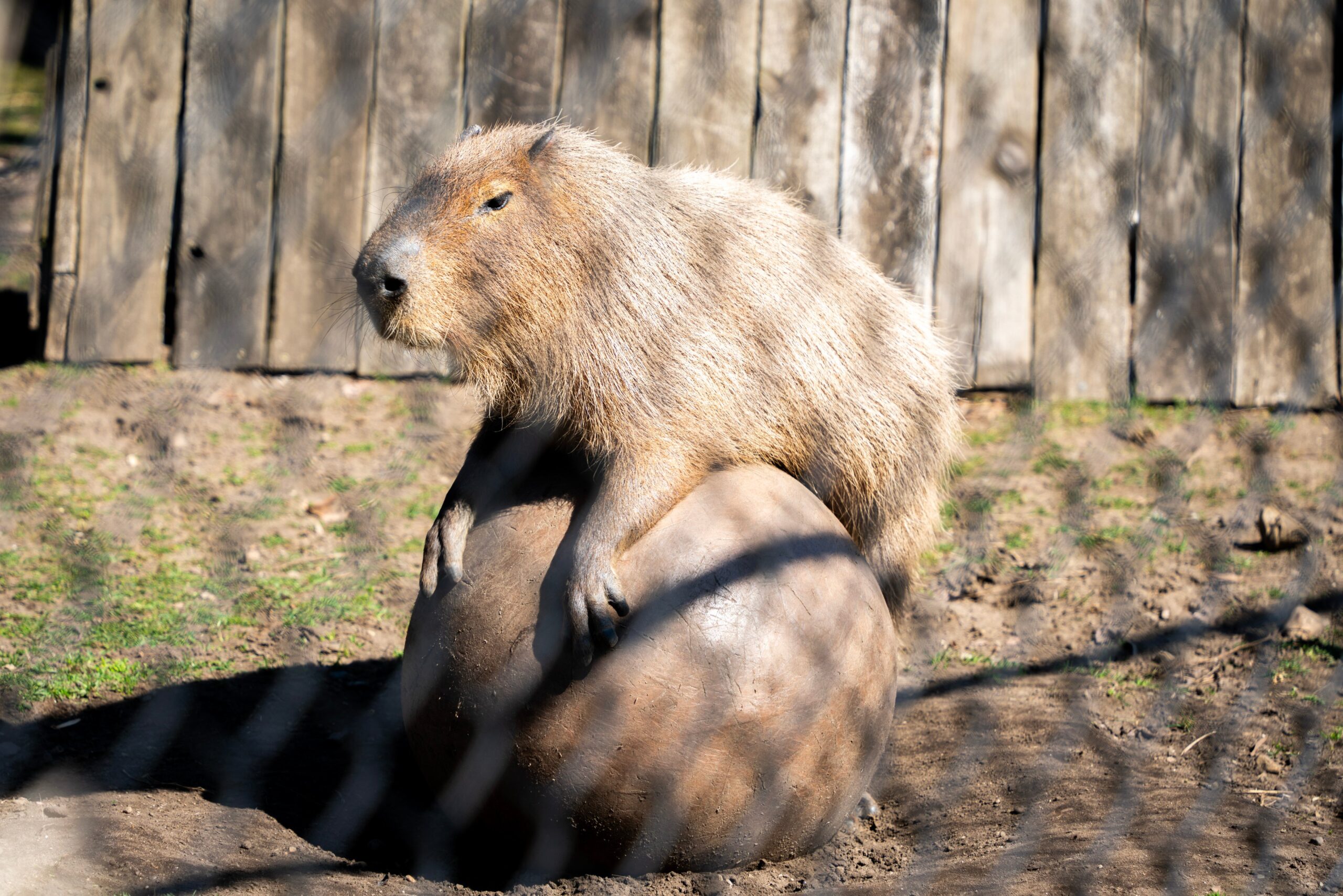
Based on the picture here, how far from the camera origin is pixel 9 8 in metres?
1.66

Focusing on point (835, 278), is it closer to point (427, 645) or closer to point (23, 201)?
point (427, 645)

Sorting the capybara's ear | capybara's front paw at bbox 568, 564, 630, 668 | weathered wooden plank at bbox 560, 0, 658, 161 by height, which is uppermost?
weathered wooden plank at bbox 560, 0, 658, 161

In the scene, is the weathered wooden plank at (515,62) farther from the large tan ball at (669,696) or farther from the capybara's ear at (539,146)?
the large tan ball at (669,696)

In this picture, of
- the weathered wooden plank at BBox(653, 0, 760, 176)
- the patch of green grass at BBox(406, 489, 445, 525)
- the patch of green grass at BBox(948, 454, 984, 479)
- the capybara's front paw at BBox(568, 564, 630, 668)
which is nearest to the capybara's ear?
the capybara's front paw at BBox(568, 564, 630, 668)

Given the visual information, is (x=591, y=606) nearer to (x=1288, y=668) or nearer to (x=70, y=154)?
(x=1288, y=668)

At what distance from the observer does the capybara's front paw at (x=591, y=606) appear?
2.31m

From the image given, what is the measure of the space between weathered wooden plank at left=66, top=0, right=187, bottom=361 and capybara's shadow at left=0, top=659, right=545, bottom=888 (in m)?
2.37

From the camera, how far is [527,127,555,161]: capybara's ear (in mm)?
2666

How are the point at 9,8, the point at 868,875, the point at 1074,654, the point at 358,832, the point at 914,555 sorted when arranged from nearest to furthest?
the point at 9,8 < the point at 868,875 < the point at 358,832 < the point at 914,555 < the point at 1074,654

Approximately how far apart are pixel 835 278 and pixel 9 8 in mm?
1947

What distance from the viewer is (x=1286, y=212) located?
536 cm

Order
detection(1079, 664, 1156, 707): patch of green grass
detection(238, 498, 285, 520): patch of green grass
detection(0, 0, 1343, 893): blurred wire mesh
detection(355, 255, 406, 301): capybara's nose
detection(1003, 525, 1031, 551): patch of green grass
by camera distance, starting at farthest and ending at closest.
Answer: detection(0, 0, 1343, 893): blurred wire mesh < detection(1003, 525, 1031, 551): patch of green grass < detection(238, 498, 285, 520): patch of green grass < detection(1079, 664, 1156, 707): patch of green grass < detection(355, 255, 406, 301): capybara's nose

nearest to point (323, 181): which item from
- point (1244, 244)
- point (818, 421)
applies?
point (818, 421)

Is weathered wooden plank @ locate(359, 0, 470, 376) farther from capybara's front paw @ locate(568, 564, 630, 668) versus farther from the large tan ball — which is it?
capybara's front paw @ locate(568, 564, 630, 668)
